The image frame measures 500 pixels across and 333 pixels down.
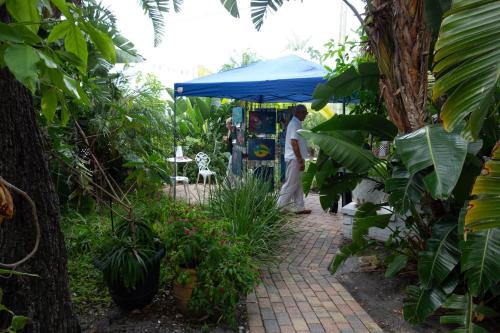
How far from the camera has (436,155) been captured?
2.91 m

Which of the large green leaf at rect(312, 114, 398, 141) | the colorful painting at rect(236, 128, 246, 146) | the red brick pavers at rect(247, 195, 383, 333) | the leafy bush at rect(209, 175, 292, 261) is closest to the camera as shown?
the red brick pavers at rect(247, 195, 383, 333)

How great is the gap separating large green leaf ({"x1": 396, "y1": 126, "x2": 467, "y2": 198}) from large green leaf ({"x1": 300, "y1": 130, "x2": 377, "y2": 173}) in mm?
560

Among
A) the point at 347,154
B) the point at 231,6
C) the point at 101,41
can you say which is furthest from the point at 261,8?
the point at 101,41

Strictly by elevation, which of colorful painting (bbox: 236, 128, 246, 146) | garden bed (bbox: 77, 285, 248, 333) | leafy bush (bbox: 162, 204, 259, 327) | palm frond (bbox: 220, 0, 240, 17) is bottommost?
garden bed (bbox: 77, 285, 248, 333)

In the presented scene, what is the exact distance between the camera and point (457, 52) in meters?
1.68

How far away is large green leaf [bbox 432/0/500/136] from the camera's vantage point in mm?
1605

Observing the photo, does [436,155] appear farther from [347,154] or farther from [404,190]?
[347,154]

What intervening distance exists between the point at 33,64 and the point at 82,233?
4167mm

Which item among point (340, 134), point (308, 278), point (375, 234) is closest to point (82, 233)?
point (308, 278)

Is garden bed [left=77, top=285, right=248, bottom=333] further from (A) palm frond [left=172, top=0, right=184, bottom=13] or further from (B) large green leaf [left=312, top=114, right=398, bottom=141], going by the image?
(A) palm frond [left=172, top=0, right=184, bottom=13]

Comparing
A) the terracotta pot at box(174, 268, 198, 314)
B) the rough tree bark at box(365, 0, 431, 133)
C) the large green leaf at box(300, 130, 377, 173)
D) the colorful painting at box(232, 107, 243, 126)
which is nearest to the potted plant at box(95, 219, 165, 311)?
the terracotta pot at box(174, 268, 198, 314)

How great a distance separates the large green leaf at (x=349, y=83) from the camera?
459 cm

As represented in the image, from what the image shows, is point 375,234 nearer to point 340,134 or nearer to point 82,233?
point 340,134

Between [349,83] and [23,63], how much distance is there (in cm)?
413
